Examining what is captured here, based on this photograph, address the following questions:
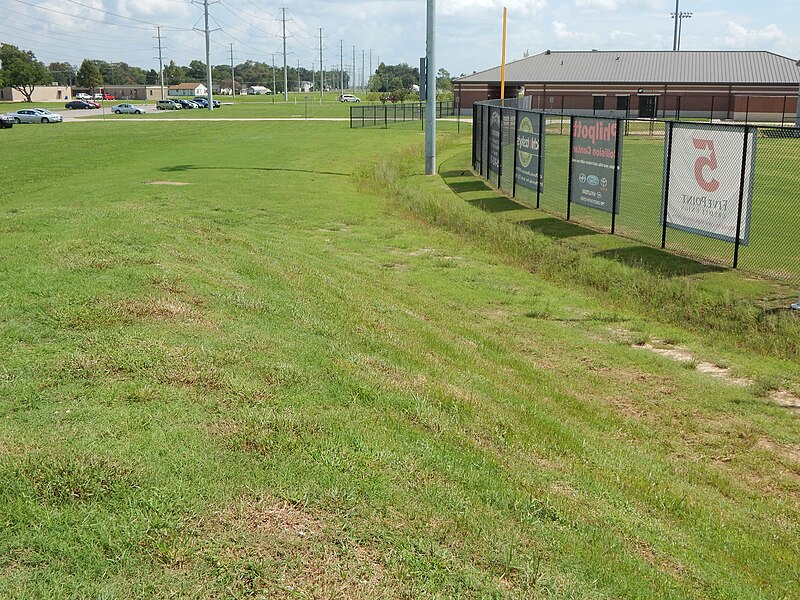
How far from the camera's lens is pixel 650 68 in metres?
81.9

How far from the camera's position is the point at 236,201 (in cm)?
2058

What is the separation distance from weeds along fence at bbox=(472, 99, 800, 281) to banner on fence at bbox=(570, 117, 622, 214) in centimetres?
2

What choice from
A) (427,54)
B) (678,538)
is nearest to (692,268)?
(678,538)

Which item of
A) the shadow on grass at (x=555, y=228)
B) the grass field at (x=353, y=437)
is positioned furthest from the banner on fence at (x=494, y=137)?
the grass field at (x=353, y=437)

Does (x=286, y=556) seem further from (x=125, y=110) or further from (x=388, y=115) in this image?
(x=125, y=110)

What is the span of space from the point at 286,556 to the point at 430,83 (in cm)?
2700

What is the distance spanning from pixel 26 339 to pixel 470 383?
12.6ft

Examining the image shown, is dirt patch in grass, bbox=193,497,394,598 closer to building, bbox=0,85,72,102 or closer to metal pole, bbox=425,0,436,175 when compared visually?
metal pole, bbox=425,0,436,175

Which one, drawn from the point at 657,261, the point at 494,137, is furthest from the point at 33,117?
the point at 657,261

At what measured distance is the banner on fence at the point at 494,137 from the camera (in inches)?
1013

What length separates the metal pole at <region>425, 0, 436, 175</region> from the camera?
28.4 metres

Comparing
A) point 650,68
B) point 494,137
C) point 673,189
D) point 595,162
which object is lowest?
point 673,189

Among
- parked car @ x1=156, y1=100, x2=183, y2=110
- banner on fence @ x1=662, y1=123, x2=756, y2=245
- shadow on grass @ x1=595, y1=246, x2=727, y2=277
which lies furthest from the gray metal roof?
shadow on grass @ x1=595, y1=246, x2=727, y2=277

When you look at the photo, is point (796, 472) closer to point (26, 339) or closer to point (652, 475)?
point (652, 475)
